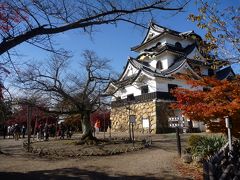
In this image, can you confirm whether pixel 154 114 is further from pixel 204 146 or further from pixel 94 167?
pixel 94 167

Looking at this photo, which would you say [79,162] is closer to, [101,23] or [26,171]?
[26,171]

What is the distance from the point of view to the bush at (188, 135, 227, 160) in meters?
11.1

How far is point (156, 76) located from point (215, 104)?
674 inches

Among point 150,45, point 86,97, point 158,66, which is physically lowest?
point 86,97

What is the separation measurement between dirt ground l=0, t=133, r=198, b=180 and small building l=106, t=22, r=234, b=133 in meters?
Result: 13.6

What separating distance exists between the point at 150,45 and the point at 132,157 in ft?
77.0

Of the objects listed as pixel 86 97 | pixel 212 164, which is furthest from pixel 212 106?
pixel 86 97

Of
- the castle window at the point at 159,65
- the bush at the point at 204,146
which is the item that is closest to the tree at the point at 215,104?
the bush at the point at 204,146

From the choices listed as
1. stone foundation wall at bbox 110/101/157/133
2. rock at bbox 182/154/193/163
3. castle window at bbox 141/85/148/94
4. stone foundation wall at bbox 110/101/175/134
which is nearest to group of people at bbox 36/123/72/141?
stone foundation wall at bbox 110/101/157/133

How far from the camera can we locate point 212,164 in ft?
23.6

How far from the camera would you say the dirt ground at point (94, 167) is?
921 centimetres

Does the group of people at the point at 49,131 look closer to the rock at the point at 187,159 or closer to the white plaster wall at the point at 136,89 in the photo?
the white plaster wall at the point at 136,89

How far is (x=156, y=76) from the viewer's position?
27.8 m

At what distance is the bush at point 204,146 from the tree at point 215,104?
66 centimetres
